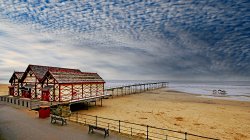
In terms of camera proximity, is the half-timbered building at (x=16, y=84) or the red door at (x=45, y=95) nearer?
the red door at (x=45, y=95)

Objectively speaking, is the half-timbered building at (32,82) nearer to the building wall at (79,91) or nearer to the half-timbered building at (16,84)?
the half-timbered building at (16,84)

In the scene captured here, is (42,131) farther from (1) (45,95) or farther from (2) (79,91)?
(2) (79,91)

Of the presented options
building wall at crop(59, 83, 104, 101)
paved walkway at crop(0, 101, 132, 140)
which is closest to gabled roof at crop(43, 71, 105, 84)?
building wall at crop(59, 83, 104, 101)

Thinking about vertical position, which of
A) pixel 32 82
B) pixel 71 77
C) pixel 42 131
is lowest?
pixel 42 131

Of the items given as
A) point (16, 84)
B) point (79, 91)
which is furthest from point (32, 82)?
point (79, 91)

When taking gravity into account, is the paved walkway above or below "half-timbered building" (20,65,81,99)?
below

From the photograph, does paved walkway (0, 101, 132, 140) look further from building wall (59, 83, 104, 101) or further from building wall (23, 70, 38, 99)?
building wall (23, 70, 38, 99)

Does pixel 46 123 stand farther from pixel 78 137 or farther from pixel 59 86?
pixel 59 86

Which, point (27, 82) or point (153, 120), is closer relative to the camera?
point (153, 120)

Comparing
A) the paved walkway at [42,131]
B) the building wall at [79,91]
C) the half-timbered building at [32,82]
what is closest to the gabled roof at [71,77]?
the building wall at [79,91]

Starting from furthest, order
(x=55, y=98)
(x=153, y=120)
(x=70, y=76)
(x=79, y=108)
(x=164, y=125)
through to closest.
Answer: (x=79, y=108), (x=70, y=76), (x=55, y=98), (x=153, y=120), (x=164, y=125)

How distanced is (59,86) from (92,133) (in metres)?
13.4

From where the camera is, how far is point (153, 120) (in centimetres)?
2489

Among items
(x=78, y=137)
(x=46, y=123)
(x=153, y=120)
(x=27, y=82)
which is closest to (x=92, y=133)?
(x=78, y=137)
